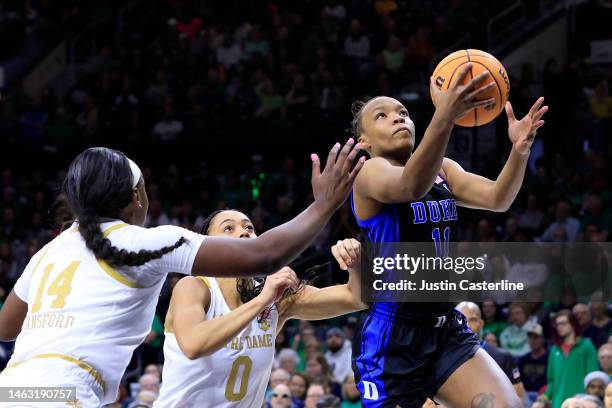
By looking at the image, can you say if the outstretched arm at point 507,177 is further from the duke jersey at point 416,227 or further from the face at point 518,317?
→ the face at point 518,317

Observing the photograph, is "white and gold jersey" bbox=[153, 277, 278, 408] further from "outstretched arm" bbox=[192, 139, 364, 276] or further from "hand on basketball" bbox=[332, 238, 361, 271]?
"outstretched arm" bbox=[192, 139, 364, 276]

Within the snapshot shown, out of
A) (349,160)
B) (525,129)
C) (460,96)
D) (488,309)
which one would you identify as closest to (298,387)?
(488,309)

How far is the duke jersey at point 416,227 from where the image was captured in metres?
4.77

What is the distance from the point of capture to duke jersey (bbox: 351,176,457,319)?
15.6 ft

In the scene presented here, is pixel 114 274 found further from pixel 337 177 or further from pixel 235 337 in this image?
pixel 235 337

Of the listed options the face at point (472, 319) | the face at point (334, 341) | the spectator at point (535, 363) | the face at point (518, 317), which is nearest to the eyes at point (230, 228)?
the face at point (472, 319)

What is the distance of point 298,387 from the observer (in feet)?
29.7

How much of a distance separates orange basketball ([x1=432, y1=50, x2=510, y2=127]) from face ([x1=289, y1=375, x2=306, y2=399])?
466 cm

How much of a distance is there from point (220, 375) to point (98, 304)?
1.41 metres

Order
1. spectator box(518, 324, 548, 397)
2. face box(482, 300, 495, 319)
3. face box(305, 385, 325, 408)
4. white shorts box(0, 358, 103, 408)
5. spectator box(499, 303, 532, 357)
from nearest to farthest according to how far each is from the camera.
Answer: white shorts box(0, 358, 103, 408) < face box(305, 385, 325, 408) < spectator box(518, 324, 548, 397) < spectator box(499, 303, 532, 357) < face box(482, 300, 495, 319)

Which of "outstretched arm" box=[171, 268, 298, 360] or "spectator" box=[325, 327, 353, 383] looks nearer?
"outstretched arm" box=[171, 268, 298, 360]

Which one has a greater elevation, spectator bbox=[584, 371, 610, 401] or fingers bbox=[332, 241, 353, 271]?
fingers bbox=[332, 241, 353, 271]

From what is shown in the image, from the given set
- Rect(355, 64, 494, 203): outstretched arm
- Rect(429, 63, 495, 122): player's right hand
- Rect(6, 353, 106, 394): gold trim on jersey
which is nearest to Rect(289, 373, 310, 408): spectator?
Rect(355, 64, 494, 203): outstretched arm

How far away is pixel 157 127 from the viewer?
48.2 feet
